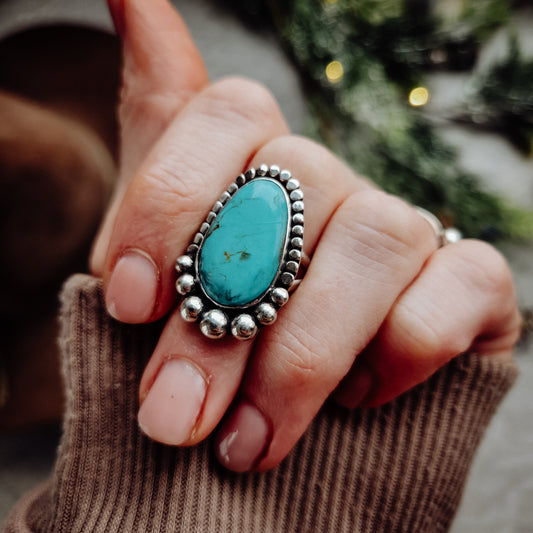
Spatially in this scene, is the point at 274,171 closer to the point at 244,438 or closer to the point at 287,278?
the point at 287,278

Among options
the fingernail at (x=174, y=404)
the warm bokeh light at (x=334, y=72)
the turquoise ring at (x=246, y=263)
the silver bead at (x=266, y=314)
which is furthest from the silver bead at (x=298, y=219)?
the warm bokeh light at (x=334, y=72)

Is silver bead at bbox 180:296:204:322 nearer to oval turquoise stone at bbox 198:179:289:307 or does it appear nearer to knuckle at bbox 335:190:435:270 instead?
oval turquoise stone at bbox 198:179:289:307

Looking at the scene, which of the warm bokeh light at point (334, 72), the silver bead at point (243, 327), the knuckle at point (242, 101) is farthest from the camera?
the warm bokeh light at point (334, 72)

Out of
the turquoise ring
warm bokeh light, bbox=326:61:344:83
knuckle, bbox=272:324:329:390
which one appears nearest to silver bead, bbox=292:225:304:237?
the turquoise ring

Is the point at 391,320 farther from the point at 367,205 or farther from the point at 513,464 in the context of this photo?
the point at 513,464

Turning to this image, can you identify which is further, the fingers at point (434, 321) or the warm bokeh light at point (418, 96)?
the warm bokeh light at point (418, 96)

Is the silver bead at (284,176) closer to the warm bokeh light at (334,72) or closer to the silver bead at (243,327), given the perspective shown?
the silver bead at (243,327)
